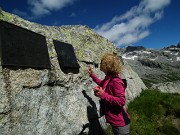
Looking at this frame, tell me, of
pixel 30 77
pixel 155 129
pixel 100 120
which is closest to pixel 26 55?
pixel 30 77

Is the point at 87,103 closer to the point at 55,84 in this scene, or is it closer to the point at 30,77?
the point at 55,84

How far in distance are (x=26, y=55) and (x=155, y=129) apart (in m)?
6.62

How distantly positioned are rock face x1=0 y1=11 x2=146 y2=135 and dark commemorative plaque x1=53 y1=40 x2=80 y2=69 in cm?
18

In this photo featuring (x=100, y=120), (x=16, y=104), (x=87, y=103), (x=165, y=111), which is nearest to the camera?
(x=16, y=104)

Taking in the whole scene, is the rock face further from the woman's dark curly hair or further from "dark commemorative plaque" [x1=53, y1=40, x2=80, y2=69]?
the woman's dark curly hair

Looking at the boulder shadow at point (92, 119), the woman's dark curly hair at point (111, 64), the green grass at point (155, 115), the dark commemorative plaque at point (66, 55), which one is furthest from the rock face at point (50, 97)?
the green grass at point (155, 115)

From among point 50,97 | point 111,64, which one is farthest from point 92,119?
point 111,64

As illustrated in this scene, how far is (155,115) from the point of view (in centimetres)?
1066

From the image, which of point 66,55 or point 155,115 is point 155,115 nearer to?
point 155,115

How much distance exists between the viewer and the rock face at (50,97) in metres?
5.39

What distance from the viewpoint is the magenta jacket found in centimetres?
596

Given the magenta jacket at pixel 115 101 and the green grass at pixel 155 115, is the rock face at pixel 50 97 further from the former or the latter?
the green grass at pixel 155 115

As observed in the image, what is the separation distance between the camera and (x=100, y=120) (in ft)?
28.8

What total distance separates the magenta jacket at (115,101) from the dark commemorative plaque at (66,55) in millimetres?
1964
